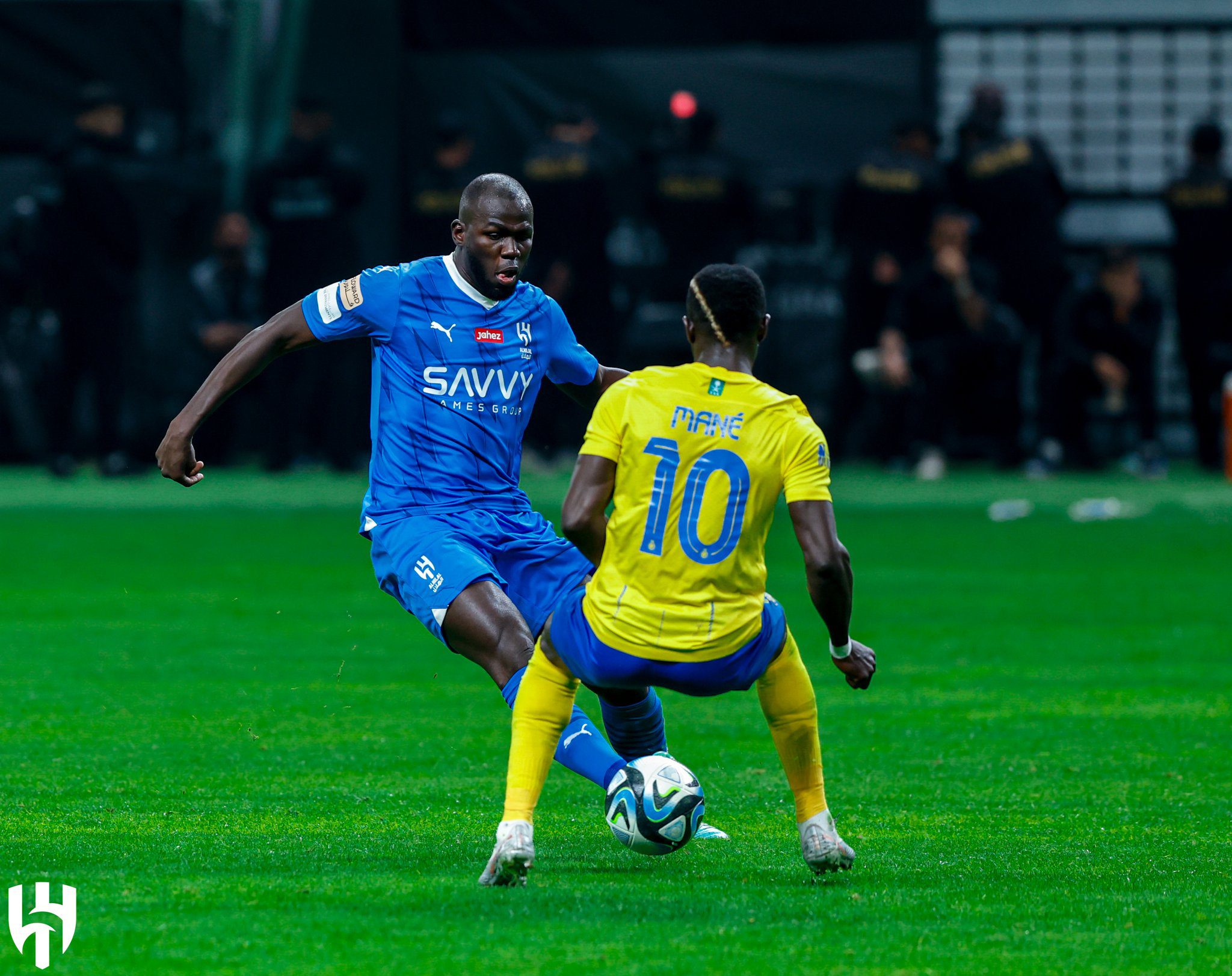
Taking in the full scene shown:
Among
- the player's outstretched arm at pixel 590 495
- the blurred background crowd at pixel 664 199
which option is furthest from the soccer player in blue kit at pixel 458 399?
the blurred background crowd at pixel 664 199

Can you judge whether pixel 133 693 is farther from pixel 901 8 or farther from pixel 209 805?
pixel 901 8

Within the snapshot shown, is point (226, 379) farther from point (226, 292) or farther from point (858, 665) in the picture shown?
point (226, 292)

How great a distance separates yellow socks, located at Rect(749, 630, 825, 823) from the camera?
5.27m

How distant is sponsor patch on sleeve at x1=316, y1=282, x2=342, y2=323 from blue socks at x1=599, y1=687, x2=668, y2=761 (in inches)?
52.6

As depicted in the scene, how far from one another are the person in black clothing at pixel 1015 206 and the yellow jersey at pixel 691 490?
13.5m

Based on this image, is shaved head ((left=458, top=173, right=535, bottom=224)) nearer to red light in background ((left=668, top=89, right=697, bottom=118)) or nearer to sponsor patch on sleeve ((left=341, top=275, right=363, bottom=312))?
sponsor patch on sleeve ((left=341, top=275, right=363, bottom=312))

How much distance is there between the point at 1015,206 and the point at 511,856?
14057mm

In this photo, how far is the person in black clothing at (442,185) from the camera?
17906mm

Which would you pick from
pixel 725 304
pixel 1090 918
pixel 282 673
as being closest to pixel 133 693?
pixel 282 673

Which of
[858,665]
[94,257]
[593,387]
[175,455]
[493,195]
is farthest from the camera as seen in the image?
[94,257]

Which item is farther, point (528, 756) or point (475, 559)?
point (475, 559)

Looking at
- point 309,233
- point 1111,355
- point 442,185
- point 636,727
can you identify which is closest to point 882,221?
point 1111,355

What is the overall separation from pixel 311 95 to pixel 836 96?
4.75 m

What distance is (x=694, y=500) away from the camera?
201 inches
